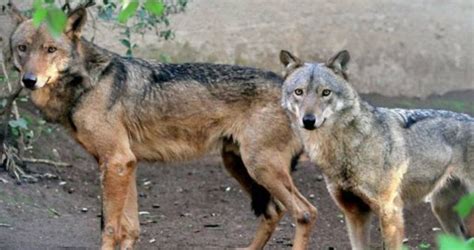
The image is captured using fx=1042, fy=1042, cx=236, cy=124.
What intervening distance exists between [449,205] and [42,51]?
274 cm

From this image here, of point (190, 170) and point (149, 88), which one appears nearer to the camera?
point (149, 88)

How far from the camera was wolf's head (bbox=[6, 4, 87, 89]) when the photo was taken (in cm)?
642

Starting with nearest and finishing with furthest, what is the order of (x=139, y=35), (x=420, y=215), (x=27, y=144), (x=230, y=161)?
(x=230, y=161) < (x=420, y=215) < (x=27, y=144) < (x=139, y=35)

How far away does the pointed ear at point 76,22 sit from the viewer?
6629 millimetres

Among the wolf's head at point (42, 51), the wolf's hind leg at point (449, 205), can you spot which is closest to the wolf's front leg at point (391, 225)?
the wolf's hind leg at point (449, 205)

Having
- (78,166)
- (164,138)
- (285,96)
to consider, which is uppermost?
(285,96)

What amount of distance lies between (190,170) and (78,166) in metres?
1.05

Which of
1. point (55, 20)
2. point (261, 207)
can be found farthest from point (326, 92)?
point (55, 20)

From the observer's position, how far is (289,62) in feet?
21.0

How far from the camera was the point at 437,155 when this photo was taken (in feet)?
20.5

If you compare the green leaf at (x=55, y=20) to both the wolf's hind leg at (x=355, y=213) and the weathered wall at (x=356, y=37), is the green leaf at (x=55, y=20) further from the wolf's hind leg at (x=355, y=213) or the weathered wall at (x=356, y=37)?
the weathered wall at (x=356, y=37)

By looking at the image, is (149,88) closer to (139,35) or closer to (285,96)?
(285,96)

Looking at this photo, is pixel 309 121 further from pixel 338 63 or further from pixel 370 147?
pixel 338 63

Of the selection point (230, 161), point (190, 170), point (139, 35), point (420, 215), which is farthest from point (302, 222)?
point (139, 35)
